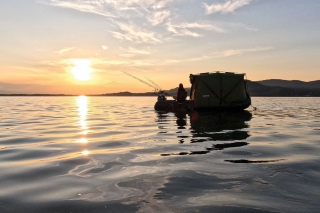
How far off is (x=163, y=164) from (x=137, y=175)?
1.04 m

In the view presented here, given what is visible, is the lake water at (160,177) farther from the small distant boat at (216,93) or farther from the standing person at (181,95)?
the small distant boat at (216,93)

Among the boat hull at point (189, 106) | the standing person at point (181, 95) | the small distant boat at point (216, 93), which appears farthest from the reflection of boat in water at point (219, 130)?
the small distant boat at point (216, 93)

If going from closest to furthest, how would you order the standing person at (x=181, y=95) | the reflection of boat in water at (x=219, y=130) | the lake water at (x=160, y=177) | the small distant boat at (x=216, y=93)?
the lake water at (x=160, y=177)
the reflection of boat in water at (x=219, y=130)
the standing person at (x=181, y=95)
the small distant boat at (x=216, y=93)

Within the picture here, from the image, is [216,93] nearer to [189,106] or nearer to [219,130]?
[189,106]

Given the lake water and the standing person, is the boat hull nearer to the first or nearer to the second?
the standing person

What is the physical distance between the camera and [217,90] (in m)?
25.5

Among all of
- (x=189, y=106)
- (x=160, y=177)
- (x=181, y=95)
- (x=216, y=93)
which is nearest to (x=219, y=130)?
(x=160, y=177)

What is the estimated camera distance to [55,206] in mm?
3766

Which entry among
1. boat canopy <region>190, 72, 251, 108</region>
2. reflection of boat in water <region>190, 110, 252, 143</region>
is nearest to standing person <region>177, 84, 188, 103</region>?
boat canopy <region>190, 72, 251, 108</region>

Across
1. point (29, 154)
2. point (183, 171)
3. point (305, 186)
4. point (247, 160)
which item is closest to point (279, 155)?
point (247, 160)

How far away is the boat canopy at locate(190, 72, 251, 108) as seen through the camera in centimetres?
2556

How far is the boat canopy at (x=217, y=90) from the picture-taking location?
83.9 ft

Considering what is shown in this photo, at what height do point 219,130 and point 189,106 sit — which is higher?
point 189,106

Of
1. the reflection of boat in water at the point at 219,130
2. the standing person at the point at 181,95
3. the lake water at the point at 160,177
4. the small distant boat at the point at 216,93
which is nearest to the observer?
the lake water at the point at 160,177
